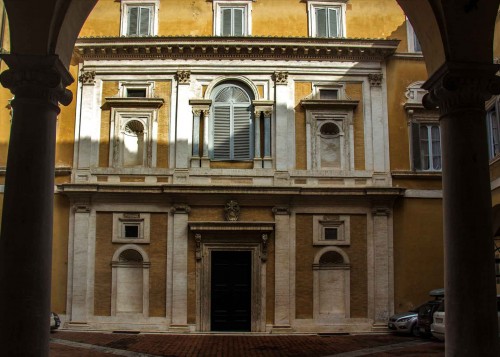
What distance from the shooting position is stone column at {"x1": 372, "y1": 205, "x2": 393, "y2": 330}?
74.5 feet

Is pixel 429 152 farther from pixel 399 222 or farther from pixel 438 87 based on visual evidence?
pixel 438 87

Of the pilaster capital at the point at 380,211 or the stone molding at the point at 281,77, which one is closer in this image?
the pilaster capital at the point at 380,211

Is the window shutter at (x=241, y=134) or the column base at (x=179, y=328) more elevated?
the window shutter at (x=241, y=134)

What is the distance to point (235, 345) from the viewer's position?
18625 millimetres

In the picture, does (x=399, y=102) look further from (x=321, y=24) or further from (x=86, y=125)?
(x=86, y=125)

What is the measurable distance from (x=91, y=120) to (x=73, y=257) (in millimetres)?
5025

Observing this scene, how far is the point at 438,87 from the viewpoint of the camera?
896cm

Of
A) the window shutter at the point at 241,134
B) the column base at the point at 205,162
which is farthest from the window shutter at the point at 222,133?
the column base at the point at 205,162

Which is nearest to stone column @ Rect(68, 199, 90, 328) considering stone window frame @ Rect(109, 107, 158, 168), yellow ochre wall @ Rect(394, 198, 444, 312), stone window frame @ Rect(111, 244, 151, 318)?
stone window frame @ Rect(111, 244, 151, 318)

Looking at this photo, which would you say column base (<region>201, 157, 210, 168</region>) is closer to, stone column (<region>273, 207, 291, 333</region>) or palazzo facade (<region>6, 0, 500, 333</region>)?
palazzo facade (<region>6, 0, 500, 333</region>)

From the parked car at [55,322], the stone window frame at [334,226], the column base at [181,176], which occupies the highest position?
the column base at [181,176]

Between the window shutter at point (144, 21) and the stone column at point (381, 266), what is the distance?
1082 cm

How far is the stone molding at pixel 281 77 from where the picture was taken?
23953 millimetres

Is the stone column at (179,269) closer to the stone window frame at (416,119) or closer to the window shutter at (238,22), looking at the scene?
the window shutter at (238,22)
